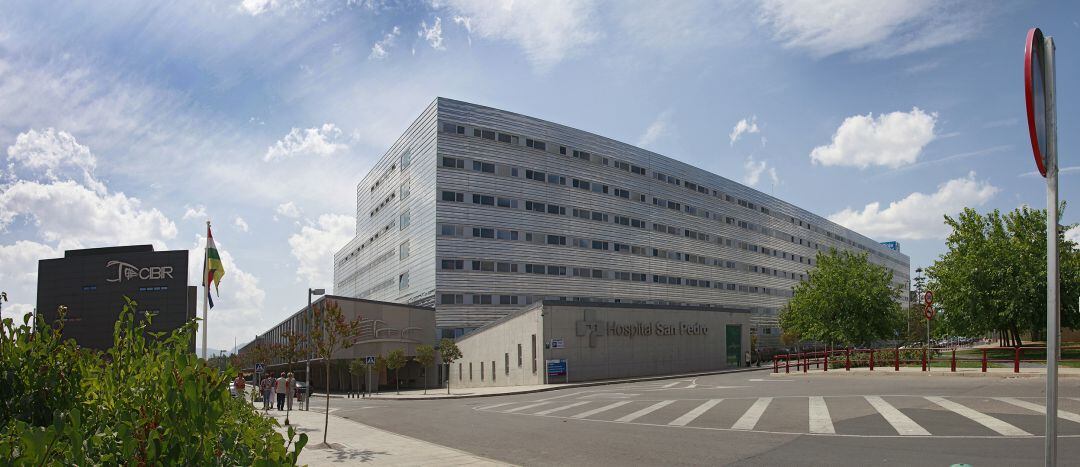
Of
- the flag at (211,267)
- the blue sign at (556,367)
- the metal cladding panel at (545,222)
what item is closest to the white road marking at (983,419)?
the flag at (211,267)

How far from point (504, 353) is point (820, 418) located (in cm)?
3536

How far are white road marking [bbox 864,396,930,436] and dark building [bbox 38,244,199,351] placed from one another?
148 m

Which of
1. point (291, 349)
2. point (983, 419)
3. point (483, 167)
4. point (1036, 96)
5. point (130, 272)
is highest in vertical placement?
point (483, 167)

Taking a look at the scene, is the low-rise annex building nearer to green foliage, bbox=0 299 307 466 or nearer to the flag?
the flag

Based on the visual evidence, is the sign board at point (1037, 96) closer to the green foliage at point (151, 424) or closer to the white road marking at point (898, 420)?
the green foliage at point (151, 424)

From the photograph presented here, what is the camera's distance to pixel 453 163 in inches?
2483

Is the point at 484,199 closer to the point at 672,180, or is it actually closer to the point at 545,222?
the point at 545,222

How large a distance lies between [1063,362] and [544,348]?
27259 millimetres

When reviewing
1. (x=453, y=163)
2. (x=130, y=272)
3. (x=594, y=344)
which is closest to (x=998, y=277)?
(x=594, y=344)

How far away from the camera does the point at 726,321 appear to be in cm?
5797

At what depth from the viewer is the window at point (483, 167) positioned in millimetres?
64250

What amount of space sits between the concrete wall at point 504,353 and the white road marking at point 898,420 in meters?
28.5

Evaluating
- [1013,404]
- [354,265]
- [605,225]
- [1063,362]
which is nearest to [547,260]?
[605,225]

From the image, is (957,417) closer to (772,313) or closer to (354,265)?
(354,265)
